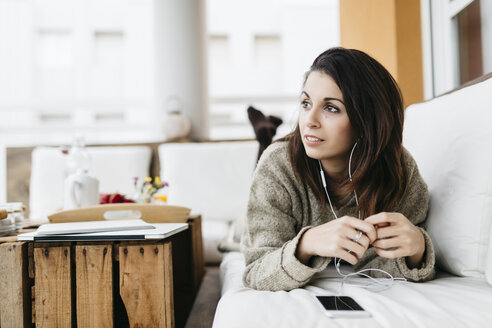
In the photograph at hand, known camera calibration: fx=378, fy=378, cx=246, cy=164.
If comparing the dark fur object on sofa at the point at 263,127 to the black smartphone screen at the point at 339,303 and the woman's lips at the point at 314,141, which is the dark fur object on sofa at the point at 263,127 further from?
the black smartphone screen at the point at 339,303

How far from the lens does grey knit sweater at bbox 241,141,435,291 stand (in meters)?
0.87

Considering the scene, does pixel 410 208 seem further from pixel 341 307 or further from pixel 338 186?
pixel 341 307

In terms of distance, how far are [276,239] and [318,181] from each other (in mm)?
208

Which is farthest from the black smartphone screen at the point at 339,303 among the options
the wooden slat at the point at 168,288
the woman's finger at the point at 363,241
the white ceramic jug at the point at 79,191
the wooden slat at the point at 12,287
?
the white ceramic jug at the point at 79,191

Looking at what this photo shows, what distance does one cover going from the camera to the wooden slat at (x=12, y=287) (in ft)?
2.85

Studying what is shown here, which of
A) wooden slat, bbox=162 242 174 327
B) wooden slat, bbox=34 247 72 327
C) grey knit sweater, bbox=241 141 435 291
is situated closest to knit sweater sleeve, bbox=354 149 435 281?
grey knit sweater, bbox=241 141 435 291

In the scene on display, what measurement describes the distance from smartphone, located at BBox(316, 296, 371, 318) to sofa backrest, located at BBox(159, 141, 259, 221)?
1552 mm

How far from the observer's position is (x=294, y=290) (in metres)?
0.85

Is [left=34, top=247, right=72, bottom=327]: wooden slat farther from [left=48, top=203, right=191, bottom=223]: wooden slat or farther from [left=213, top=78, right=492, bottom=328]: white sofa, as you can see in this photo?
[left=213, top=78, right=492, bottom=328]: white sofa

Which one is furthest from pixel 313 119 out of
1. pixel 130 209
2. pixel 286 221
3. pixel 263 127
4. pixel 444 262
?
pixel 263 127

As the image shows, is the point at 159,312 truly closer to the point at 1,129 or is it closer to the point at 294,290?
the point at 294,290

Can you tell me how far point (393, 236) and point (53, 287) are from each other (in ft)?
2.57

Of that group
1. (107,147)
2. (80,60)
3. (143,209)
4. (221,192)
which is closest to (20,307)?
(143,209)

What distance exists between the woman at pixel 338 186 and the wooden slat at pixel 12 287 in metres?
0.52
